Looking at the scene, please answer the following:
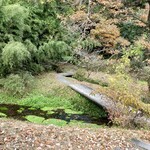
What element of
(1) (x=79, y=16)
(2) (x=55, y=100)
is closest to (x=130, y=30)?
(1) (x=79, y=16)

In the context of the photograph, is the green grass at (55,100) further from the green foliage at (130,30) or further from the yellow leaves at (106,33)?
the green foliage at (130,30)

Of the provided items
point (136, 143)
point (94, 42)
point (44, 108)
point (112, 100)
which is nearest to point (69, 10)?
point (94, 42)

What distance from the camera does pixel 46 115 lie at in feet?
35.6

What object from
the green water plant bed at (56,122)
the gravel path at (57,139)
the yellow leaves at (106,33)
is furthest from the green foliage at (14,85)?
the gravel path at (57,139)

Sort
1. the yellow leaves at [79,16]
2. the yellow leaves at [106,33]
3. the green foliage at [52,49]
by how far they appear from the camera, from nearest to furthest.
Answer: the yellow leaves at [79,16], the green foliage at [52,49], the yellow leaves at [106,33]

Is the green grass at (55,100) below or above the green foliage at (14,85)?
below

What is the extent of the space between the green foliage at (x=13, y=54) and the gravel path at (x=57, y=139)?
6.23 meters

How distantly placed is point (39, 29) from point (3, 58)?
338 centimetres

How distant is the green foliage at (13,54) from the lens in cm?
1253

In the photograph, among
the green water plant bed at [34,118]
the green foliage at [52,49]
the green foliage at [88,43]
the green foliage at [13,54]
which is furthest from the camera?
the green foliage at [88,43]

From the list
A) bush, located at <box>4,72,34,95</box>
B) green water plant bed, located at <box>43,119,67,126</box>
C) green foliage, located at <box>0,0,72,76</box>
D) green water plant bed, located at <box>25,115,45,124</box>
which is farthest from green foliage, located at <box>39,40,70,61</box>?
green water plant bed, located at <box>43,119,67,126</box>

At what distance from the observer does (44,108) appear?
11508 mm

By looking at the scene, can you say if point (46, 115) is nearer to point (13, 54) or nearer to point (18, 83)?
point (18, 83)

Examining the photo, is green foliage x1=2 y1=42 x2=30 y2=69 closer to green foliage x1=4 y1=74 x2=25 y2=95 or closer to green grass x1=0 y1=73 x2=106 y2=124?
green foliage x1=4 y1=74 x2=25 y2=95
